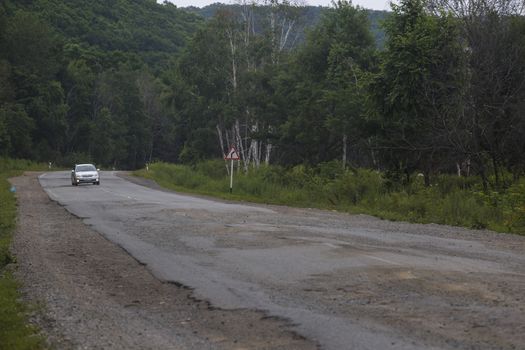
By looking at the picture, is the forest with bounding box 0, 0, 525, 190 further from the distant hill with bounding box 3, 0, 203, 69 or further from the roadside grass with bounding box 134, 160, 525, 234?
the roadside grass with bounding box 134, 160, 525, 234

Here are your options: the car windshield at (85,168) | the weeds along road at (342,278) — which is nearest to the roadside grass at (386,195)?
the weeds along road at (342,278)

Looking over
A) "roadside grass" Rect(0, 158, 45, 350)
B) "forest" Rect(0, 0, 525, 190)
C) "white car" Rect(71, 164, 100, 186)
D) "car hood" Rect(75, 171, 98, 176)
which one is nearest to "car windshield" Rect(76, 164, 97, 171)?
"white car" Rect(71, 164, 100, 186)

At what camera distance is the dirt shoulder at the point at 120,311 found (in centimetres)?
700

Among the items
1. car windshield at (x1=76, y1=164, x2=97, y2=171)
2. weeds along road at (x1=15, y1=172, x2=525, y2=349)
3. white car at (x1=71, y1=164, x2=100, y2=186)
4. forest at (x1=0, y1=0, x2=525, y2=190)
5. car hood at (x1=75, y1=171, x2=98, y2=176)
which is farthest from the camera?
car windshield at (x1=76, y1=164, x2=97, y2=171)

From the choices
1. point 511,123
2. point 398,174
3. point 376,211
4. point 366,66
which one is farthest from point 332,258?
point 366,66

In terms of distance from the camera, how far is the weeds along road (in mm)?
6957

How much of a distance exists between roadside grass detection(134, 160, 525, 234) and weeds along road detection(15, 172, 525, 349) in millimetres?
2173

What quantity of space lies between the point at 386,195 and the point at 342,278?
1607 cm

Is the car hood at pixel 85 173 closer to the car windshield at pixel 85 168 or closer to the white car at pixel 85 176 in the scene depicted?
the white car at pixel 85 176

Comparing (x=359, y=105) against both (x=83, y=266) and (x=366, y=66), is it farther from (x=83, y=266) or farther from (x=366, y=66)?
(x=83, y=266)

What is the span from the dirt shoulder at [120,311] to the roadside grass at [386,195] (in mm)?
10515

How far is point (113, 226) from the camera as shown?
18547mm

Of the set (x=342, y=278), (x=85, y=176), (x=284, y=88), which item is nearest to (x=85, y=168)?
(x=85, y=176)

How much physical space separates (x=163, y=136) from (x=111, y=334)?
10829 centimetres
